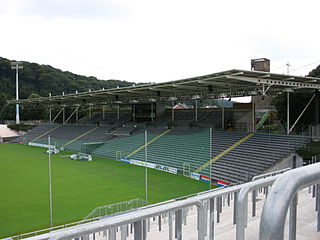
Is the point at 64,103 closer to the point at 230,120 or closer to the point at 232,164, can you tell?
the point at 230,120

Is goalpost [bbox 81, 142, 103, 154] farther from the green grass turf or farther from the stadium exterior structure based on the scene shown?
the stadium exterior structure

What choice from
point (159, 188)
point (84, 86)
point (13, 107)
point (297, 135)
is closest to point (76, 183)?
point (159, 188)

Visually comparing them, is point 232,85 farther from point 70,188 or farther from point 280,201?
point 280,201

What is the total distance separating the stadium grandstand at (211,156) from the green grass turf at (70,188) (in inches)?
62.0

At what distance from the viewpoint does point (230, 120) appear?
34.2 metres

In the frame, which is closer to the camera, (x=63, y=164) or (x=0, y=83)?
(x=63, y=164)

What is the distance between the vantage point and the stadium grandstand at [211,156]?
5.76 ft

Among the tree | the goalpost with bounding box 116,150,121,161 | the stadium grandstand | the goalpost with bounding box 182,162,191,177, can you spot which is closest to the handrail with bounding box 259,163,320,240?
the stadium grandstand

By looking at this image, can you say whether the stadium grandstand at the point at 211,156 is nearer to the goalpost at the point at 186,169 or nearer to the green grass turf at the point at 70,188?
the goalpost at the point at 186,169

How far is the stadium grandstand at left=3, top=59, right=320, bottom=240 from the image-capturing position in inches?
69.1

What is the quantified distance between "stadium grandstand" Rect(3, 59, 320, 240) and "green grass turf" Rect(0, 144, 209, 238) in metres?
1.58

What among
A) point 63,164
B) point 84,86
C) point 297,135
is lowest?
point 63,164

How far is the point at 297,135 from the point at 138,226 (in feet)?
70.2

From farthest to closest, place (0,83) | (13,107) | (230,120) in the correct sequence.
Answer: (0,83) → (13,107) → (230,120)
